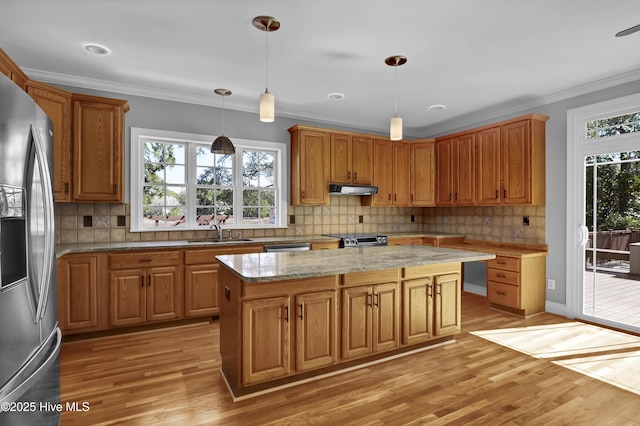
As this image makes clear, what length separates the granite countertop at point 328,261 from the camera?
85.3 inches

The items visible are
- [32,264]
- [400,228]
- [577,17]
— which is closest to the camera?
A: [32,264]

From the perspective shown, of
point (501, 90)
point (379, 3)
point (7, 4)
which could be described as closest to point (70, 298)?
point (7, 4)

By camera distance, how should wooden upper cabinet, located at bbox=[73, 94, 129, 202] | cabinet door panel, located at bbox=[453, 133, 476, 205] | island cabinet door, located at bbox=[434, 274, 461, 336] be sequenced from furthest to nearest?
cabinet door panel, located at bbox=[453, 133, 476, 205] → wooden upper cabinet, located at bbox=[73, 94, 129, 202] → island cabinet door, located at bbox=[434, 274, 461, 336]

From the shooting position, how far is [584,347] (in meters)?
3.12

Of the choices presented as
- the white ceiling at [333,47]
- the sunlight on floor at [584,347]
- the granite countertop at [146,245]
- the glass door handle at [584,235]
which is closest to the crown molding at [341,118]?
the white ceiling at [333,47]

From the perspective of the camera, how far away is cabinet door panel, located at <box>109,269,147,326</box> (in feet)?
11.2

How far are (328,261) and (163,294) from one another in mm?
2055

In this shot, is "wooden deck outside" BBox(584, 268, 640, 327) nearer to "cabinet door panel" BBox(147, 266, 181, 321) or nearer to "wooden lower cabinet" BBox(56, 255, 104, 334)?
"cabinet door panel" BBox(147, 266, 181, 321)

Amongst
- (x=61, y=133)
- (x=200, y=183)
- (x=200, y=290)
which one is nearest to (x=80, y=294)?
(x=200, y=290)

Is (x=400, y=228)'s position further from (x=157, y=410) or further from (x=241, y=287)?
(x=157, y=410)

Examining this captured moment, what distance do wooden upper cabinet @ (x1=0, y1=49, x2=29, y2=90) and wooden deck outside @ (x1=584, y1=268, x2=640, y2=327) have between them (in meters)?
5.89

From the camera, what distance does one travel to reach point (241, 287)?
2211mm

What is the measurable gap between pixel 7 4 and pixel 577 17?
4057mm

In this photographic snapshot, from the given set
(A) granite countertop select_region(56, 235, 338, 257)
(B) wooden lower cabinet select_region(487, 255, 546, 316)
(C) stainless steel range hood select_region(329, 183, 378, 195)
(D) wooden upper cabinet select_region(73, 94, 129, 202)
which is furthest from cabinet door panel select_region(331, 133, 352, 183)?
(D) wooden upper cabinet select_region(73, 94, 129, 202)
